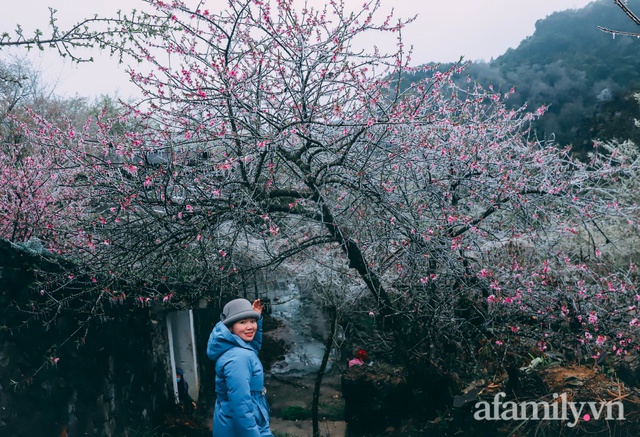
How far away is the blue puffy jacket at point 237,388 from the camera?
285 cm

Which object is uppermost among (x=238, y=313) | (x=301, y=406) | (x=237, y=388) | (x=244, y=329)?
(x=238, y=313)

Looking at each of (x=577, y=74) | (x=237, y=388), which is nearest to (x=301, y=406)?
(x=237, y=388)

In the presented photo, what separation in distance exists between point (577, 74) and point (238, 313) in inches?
1269

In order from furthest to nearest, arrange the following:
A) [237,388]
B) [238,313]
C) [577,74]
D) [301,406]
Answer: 1. [577,74]
2. [301,406]
3. [238,313]
4. [237,388]

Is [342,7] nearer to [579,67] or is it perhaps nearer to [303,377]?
[303,377]

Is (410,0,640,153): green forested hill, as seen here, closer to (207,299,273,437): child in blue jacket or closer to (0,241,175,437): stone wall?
(0,241,175,437): stone wall

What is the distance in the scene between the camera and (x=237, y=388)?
286cm

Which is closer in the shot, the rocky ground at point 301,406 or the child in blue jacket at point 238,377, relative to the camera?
the child in blue jacket at point 238,377

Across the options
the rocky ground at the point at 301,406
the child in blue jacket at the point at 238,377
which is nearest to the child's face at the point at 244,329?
the child in blue jacket at the point at 238,377

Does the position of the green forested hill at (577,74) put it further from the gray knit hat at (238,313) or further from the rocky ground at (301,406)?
the gray knit hat at (238,313)

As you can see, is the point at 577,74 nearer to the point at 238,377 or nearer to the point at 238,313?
the point at 238,313

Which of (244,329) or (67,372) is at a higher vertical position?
(244,329)

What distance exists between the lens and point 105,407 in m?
5.61

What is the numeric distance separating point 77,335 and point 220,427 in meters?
2.97
